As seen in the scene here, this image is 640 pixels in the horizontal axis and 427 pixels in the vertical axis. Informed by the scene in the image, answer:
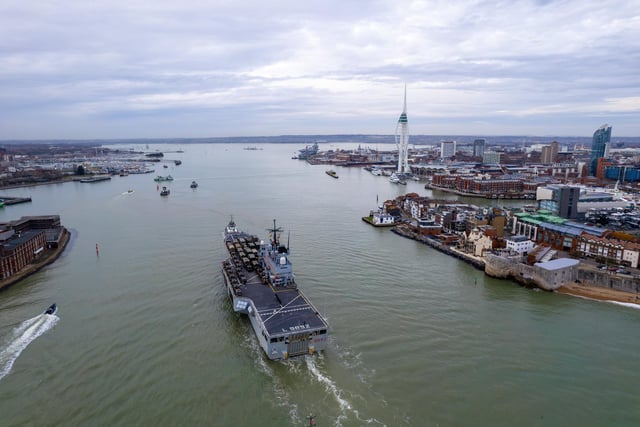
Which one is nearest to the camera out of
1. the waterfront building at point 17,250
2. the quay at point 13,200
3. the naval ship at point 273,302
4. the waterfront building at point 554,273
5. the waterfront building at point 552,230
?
the naval ship at point 273,302

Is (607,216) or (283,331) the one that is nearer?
(283,331)

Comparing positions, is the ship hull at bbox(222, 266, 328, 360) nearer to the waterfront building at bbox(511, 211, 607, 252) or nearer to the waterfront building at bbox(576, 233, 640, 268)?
the waterfront building at bbox(576, 233, 640, 268)

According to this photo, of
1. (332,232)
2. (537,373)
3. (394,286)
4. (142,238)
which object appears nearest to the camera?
(537,373)

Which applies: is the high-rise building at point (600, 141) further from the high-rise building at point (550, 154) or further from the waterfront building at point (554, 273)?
the waterfront building at point (554, 273)

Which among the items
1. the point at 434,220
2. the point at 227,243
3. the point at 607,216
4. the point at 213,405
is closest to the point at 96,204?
the point at 227,243

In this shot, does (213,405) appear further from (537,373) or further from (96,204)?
(96,204)

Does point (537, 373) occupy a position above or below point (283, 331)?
below

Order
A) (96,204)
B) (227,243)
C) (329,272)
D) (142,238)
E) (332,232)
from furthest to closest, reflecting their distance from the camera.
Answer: (96,204) < (332,232) < (142,238) < (227,243) < (329,272)

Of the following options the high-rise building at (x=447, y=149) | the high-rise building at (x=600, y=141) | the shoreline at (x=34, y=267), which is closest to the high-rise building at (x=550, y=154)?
the high-rise building at (x=600, y=141)
